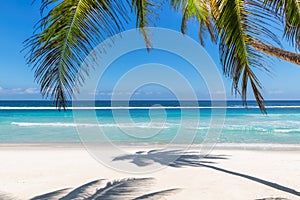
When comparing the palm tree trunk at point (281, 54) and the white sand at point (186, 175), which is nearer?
the palm tree trunk at point (281, 54)

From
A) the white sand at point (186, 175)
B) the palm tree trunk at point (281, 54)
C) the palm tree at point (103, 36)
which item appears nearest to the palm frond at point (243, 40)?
the palm tree at point (103, 36)

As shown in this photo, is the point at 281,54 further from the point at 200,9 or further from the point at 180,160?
the point at 180,160

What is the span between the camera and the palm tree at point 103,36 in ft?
8.69

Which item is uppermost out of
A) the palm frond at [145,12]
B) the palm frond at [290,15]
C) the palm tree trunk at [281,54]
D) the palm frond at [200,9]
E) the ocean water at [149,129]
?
the palm frond at [200,9]

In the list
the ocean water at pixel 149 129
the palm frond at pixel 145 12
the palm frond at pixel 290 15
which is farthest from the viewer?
the ocean water at pixel 149 129

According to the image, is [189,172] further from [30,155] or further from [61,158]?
[30,155]

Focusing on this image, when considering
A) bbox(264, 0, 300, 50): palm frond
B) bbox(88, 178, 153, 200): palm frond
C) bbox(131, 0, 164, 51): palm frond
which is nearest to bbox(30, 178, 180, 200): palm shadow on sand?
bbox(88, 178, 153, 200): palm frond

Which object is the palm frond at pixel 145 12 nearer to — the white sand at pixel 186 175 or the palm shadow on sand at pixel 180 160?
the white sand at pixel 186 175

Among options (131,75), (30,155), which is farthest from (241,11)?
(30,155)

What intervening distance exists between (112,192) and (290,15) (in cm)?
405

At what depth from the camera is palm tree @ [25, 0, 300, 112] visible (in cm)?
265

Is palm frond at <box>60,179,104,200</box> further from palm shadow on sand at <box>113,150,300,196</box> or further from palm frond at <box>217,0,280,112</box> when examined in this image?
palm frond at <box>217,0,280,112</box>

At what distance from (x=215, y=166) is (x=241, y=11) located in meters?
5.33

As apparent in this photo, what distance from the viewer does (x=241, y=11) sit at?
9.15 feet
